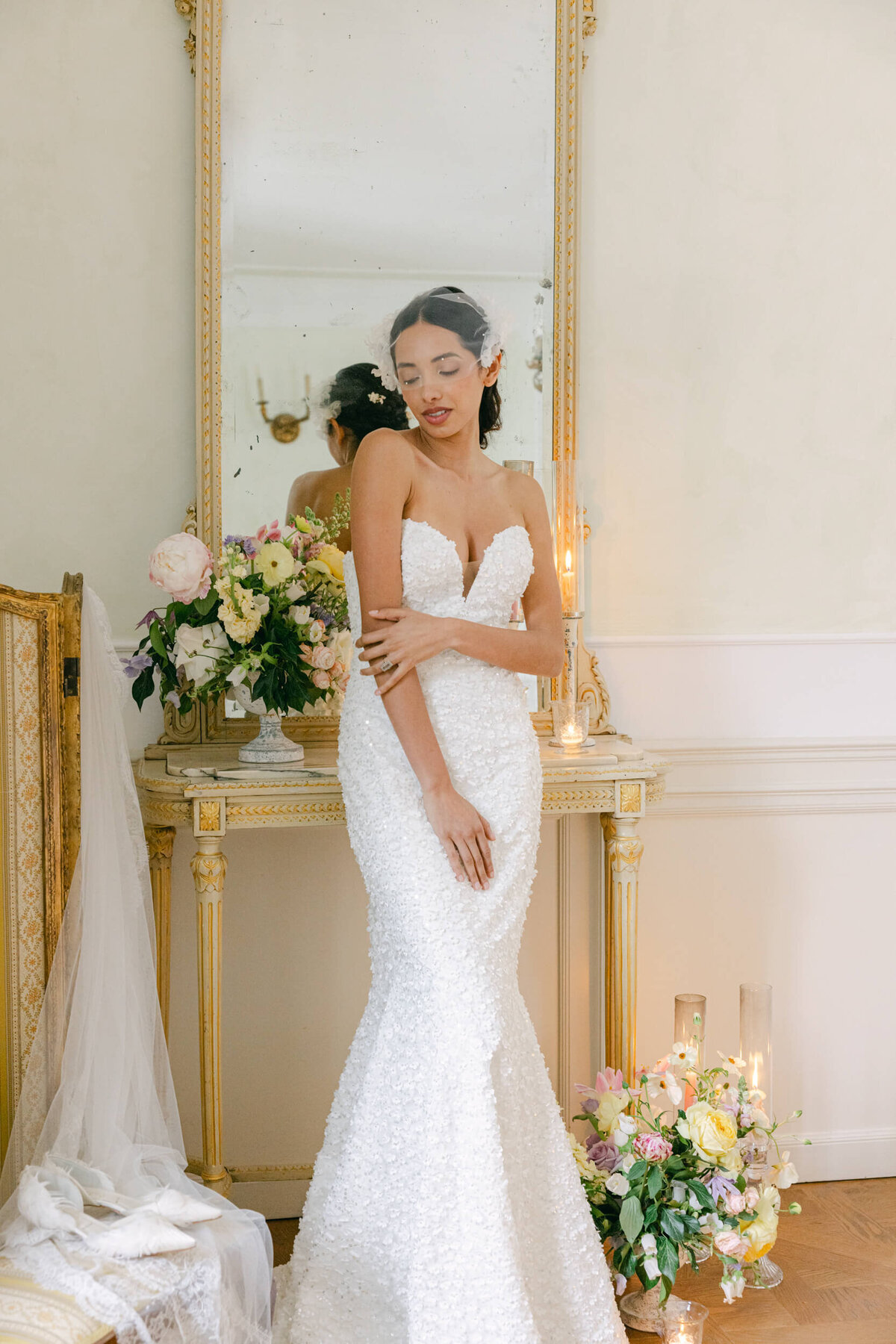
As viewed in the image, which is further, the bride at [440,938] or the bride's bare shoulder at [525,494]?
the bride's bare shoulder at [525,494]

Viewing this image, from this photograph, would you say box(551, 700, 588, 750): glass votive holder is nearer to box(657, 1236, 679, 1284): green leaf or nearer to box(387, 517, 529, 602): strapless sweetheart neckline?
box(387, 517, 529, 602): strapless sweetheart neckline

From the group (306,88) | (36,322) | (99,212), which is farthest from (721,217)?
(36,322)

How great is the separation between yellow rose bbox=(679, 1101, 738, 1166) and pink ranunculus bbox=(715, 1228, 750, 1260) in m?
0.15

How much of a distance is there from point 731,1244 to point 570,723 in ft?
3.98

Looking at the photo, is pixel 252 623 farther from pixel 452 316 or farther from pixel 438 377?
pixel 452 316

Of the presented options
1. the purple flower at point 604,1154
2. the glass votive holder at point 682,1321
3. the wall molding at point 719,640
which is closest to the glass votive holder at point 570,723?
the wall molding at point 719,640

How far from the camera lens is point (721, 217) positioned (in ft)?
10.4

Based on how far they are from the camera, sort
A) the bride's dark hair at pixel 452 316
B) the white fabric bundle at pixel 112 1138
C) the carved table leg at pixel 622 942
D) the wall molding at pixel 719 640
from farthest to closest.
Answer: the wall molding at pixel 719 640
the carved table leg at pixel 622 942
the bride's dark hair at pixel 452 316
the white fabric bundle at pixel 112 1138

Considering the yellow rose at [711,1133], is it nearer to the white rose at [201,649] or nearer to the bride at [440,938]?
the bride at [440,938]

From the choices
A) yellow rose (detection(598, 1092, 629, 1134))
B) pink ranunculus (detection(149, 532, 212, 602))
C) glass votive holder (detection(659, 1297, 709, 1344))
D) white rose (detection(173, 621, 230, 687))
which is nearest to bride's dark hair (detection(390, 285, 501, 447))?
pink ranunculus (detection(149, 532, 212, 602))

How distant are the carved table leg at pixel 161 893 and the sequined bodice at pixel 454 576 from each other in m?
0.74

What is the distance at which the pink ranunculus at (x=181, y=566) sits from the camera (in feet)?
8.27

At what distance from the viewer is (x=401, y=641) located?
2152 millimetres

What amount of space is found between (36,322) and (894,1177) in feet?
11.0
